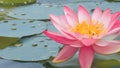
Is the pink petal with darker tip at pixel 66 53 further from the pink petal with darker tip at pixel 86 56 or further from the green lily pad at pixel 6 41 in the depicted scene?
the green lily pad at pixel 6 41

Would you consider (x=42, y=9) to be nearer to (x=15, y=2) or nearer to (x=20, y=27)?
(x=15, y=2)

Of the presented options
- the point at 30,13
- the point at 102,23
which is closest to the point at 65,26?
the point at 102,23

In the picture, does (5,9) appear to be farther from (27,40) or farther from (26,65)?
(26,65)

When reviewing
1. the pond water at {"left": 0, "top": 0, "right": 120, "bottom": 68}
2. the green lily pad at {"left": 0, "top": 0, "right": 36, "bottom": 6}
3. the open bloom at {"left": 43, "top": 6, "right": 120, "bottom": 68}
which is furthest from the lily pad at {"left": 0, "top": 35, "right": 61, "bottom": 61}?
the green lily pad at {"left": 0, "top": 0, "right": 36, "bottom": 6}

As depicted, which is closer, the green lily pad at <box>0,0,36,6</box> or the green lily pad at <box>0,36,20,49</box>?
the green lily pad at <box>0,36,20,49</box>

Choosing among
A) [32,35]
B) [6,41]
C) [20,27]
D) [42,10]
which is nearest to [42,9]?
[42,10]

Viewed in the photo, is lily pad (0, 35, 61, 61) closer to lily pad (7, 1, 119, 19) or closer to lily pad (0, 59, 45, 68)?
lily pad (0, 59, 45, 68)
